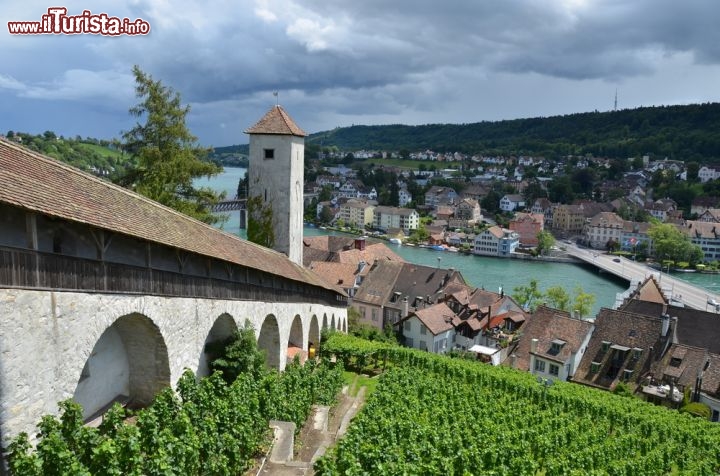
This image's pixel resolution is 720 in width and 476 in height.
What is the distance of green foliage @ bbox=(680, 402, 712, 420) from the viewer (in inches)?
1053

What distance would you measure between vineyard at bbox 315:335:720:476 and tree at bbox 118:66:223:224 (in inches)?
400

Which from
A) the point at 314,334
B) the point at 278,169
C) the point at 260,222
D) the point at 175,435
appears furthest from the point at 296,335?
the point at 175,435

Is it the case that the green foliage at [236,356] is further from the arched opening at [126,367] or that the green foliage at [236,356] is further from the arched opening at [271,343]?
the arched opening at [271,343]

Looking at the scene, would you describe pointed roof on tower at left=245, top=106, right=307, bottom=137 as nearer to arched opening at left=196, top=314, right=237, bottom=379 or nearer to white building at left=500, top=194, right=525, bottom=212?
arched opening at left=196, top=314, right=237, bottom=379

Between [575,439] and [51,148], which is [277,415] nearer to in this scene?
[575,439]

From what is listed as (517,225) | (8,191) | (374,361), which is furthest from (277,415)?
(517,225)

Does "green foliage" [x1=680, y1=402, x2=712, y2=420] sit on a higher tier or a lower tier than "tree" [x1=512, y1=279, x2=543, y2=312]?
higher

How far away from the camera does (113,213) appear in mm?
11000

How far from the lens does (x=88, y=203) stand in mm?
10438

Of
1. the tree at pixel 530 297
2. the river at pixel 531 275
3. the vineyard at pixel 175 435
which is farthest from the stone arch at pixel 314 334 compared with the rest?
the river at pixel 531 275

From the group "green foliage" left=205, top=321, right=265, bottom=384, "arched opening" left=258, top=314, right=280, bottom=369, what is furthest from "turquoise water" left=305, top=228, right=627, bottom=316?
"green foliage" left=205, top=321, right=265, bottom=384

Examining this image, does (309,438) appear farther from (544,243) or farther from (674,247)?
(674,247)

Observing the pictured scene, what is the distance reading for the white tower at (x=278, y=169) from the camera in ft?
88.1

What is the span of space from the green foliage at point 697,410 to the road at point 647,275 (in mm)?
27362
